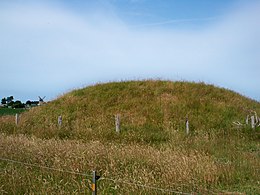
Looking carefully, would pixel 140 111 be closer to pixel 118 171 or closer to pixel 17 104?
pixel 118 171

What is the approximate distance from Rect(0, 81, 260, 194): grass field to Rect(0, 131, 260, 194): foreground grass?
0.8 inches

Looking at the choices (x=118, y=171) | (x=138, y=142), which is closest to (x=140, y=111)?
(x=138, y=142)

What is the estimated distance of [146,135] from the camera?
15.2 meters

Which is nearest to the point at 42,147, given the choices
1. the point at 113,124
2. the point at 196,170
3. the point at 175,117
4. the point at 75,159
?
the point at 75,159

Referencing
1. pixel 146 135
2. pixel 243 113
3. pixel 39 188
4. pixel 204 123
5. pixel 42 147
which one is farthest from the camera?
pixel 243 113

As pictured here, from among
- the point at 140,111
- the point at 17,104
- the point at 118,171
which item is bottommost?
the point at 118,171

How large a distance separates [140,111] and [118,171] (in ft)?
41.8

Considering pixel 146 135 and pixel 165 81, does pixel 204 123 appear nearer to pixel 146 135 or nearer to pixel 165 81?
pixel 146 135

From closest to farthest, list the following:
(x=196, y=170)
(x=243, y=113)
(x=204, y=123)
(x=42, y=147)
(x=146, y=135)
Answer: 1. (x=196, y=170)
2. (x=42, y=147)
3. (x=146, y=135)
4. (x=204, y=123)
5. (x=243, y=113)

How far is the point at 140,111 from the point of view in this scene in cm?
1953

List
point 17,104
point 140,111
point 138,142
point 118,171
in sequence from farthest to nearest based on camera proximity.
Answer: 1. point 17,104
2. point 140,111
3. point 138,142
4. point 118,171

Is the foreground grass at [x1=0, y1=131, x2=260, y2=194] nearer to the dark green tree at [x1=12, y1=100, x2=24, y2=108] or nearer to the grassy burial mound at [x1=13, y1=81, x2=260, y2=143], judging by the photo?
the grassy burial mound at [x1=13, y1=81, x2=260, y2=143]

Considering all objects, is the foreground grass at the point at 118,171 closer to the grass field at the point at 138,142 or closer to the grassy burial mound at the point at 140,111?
the grass field at the point at 138,142

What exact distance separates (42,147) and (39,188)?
114 inches
